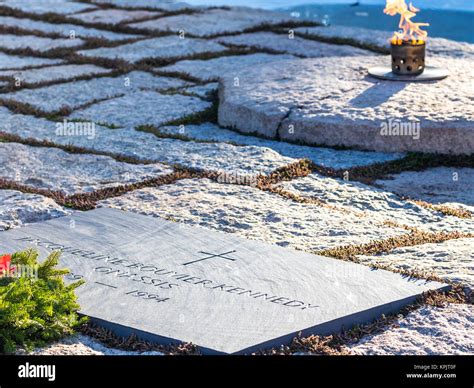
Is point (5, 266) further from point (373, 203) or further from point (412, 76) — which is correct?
point (412, 76)

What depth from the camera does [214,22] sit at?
9992 mm

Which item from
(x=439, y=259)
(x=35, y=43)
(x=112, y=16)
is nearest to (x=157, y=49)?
(x=35, y=43)

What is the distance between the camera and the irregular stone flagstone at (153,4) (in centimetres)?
1088

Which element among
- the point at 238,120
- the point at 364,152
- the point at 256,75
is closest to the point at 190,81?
the point at 256,75

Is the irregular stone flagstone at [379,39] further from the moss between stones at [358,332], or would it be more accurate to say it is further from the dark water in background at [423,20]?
the moss between stones at [358,332]

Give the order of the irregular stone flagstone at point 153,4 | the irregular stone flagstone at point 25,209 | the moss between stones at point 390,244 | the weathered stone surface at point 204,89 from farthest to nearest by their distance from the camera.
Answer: the irregular stone flagstone at point 153,4 → the weathered stone surface at point 204,89 → the irregular stone flagstone at point 25,209 → the moss between stones at point 390,244

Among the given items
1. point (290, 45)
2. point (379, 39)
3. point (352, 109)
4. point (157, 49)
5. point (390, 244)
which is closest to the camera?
point (390, 244)

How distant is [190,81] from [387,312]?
4612 millimetres

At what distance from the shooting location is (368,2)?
603 inches

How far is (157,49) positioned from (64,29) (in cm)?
140

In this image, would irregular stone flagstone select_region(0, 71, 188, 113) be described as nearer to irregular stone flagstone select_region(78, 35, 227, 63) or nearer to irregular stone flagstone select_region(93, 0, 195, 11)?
irregular stone flagstone select_region(78, 35, 227, 63)

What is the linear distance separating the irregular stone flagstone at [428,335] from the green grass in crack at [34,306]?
861 mm

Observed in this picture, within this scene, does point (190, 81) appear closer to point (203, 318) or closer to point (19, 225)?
point (19, 225)

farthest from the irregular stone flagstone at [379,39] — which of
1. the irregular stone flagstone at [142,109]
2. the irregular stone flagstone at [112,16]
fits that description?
the irregular stone flagstone at [142,109]
